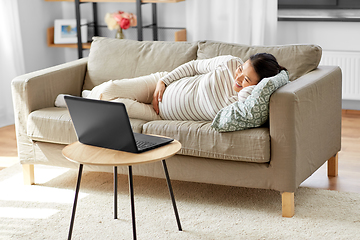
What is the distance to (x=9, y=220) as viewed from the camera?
2.36 metres

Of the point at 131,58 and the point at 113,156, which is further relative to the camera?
the point at 131,58

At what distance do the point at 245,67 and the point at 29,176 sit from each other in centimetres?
132

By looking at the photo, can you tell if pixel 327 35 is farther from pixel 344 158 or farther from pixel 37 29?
pixel 37 29

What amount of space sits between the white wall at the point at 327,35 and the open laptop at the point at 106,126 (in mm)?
2591

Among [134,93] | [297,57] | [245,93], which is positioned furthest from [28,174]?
[297,57]

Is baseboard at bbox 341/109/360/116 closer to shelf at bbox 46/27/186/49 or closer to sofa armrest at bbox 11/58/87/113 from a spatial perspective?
shelf at bbox 46/27/186/49

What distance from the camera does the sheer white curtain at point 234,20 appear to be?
411 cm

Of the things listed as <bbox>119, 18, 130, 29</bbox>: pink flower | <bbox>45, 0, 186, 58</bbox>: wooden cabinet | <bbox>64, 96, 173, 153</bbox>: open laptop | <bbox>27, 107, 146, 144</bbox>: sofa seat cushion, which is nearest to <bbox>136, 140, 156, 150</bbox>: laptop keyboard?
<bbox>64, 96, 173, 153</bbox>: open laptop

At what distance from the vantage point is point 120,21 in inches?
169

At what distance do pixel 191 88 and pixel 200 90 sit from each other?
0.23 ft

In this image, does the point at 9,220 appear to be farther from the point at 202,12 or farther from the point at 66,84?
the point at 202,12

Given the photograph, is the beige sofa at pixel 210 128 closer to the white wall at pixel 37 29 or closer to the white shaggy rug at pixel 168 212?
the white shaggy rug at pixel 168 212

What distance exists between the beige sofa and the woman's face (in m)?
0.19

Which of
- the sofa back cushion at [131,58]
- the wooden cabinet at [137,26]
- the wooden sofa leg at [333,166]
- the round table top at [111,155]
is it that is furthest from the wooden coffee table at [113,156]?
the wooden cabinet at [137,26]
